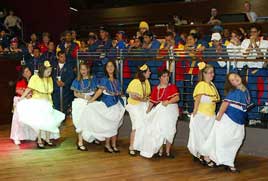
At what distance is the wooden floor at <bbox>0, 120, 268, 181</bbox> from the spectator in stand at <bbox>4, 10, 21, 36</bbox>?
812 centimetres

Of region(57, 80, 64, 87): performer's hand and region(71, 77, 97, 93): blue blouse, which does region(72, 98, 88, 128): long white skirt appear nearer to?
region(71, 77, 97, 93): blue blouse

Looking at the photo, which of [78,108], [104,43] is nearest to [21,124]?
[78,108]

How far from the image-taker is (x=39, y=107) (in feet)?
26.2

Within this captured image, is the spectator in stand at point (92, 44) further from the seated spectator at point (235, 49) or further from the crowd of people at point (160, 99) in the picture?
the seated spectator at point (235, 49)

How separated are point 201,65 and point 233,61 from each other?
55 cm

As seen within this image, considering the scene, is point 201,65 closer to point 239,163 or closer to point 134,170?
point 239,163

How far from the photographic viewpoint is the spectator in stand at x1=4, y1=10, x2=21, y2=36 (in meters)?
15.6

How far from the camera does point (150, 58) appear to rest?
8773 millimetres

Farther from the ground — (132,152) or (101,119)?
(101,119)

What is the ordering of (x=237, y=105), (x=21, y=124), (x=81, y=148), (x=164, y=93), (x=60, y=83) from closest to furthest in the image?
(x=237, y=105), (x=164, y=93), (x=81, y=148), (x=21, y=124), (x=60, y=83)

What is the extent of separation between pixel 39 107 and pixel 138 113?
5.11ft

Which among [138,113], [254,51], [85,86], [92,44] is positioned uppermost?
[92,44]

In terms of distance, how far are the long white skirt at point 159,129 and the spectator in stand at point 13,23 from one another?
30.1 ft

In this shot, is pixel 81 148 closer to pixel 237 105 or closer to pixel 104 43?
pixel 237 105
